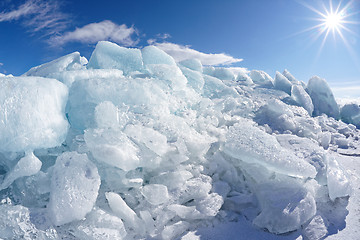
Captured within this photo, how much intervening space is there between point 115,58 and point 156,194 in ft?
8.56

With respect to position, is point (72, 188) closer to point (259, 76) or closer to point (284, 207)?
point (284, 207)

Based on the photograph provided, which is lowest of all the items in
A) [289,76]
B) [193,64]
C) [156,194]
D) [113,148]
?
[156,194]

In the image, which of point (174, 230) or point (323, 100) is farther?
point (323, 100)

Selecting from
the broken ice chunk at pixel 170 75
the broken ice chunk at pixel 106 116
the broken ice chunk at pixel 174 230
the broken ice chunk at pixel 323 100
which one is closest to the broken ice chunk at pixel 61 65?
the broken ice chunk at pixel 170 75

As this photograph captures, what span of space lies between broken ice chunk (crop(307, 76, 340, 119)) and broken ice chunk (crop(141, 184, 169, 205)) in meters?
5.87

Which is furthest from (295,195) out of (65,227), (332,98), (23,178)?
(332,98)

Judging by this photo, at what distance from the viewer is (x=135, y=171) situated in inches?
91.4

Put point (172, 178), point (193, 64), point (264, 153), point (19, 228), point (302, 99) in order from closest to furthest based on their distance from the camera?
1. point (19, 228)
2. point (172, 178)
3. point (264, 153)
4. point (193, 64)
5. point (302, 99)

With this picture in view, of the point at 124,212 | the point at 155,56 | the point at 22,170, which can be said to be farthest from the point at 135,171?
the point at 155,56

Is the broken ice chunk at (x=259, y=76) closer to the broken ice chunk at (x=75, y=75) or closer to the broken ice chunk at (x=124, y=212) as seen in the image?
the broken ice chunk at (x=75, y=75)

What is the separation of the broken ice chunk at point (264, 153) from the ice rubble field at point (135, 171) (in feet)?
0.03

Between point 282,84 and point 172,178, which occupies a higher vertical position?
point 282,84

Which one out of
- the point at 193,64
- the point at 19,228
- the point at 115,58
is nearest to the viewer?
the point at 19,228

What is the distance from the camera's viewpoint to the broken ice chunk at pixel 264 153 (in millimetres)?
2287
